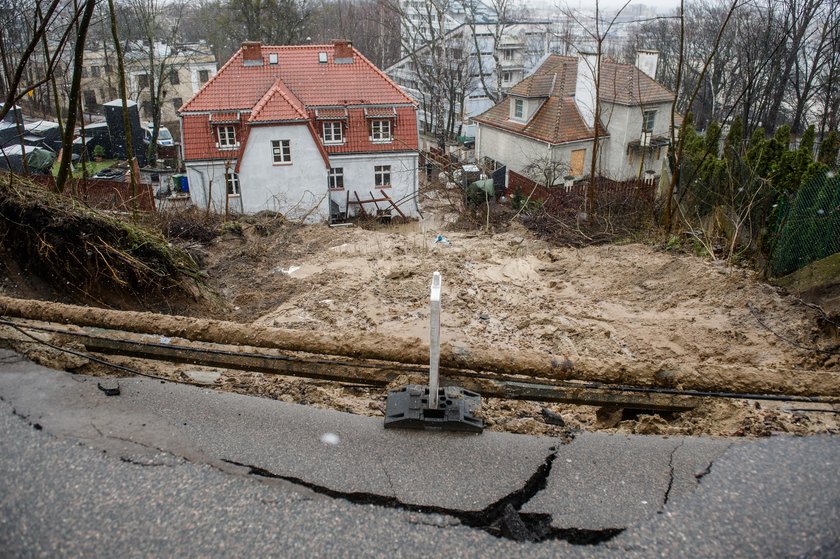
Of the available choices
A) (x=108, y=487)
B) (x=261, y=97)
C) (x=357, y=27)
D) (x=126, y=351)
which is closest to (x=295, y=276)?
(x=126, y=351)

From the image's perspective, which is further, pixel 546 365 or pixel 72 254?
pixel 72 254

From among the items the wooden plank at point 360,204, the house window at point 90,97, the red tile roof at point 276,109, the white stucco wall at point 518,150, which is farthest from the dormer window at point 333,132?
the house window at point 90,97

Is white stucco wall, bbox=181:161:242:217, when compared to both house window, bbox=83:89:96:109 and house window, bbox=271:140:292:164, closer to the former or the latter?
house window, bbox=271:140:292:164

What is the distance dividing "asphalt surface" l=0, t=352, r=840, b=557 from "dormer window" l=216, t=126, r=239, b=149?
2101cm

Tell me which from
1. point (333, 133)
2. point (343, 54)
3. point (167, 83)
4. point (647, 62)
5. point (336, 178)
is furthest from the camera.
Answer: point (167, 83)

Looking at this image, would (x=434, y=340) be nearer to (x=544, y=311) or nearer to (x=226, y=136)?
(x=544, y=311)

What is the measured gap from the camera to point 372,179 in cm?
2530

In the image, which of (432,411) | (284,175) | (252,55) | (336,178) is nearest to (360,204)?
(336,178)

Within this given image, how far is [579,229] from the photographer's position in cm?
1538

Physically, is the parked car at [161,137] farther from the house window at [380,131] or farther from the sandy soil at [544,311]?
the sandy soil at [544,311]

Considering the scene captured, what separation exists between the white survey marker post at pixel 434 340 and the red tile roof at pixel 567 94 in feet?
77.0

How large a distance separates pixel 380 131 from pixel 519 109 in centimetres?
745

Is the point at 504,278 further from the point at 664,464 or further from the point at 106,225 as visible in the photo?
the point at 664,464

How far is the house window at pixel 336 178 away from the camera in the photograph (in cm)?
2502
